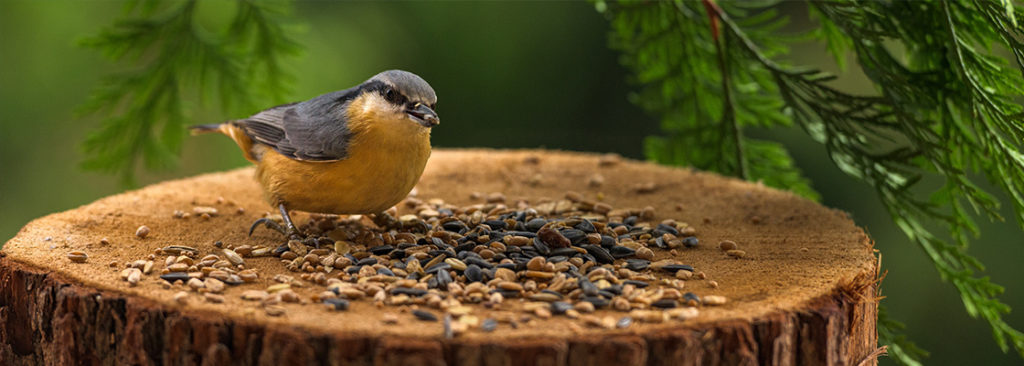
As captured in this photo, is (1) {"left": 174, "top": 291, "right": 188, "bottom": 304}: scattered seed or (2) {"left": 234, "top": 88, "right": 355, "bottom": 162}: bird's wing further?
(2) {"left": 234, "top": 88, "right": 355, "bottom": 162}: bird's wing

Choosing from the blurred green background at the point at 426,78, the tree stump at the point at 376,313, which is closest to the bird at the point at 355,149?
the tree stump at the point at 376,313

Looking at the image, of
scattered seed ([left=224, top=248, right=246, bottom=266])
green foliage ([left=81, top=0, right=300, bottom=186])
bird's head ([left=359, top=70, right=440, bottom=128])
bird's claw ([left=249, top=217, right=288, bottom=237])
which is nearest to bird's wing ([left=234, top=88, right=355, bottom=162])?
bird's head ([left=359, top=70, right=440, bottom=128])

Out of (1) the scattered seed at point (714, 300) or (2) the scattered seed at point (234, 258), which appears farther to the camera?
(2) the scattered seed at point (234, 258)

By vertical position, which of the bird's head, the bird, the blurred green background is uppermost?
the bird's head

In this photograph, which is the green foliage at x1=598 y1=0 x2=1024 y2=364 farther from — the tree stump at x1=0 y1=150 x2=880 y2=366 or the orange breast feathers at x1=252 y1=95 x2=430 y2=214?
the orange breast feathers at x1=252 y1=95 x2=430 y2=214

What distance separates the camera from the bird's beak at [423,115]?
310 centimetres

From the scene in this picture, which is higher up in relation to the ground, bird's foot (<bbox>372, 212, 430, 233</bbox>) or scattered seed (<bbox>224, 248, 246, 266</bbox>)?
scattered seed (<bbox>224, 248, 246, 266</bbox>)

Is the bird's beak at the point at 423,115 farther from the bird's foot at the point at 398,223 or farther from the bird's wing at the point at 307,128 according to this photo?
the bird's foot at the point at 398,223

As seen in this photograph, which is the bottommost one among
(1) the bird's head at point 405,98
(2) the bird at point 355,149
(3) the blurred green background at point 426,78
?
(3) the blurred green background at point 426,78

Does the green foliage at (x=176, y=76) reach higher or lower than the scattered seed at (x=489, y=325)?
higher

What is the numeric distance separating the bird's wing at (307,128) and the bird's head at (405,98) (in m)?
0.19

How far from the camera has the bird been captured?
3.21 m

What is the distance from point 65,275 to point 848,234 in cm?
283

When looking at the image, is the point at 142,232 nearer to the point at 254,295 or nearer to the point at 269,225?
the point at 269,225
